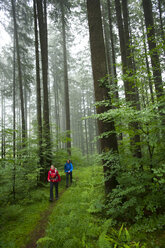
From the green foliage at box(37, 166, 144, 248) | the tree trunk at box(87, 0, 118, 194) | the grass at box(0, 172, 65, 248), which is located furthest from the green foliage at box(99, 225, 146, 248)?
the grass at box(0, 172, 65, 248)

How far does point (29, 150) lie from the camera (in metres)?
7.22

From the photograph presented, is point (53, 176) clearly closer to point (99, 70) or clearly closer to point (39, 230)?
point (39, 230)

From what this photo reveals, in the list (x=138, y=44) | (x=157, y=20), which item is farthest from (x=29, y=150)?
(x=157, y=20)

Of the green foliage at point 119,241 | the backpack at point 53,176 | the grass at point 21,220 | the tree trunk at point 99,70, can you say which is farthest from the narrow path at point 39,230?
the tree trunk at point 99,70

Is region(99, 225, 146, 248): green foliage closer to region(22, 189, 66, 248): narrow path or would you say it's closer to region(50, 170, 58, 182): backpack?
region(22, 189, 66, 248): narrow path

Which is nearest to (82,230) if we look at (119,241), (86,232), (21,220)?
(86,232)

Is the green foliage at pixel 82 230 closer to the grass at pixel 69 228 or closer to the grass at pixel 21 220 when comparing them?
the grass at pixel 69 228

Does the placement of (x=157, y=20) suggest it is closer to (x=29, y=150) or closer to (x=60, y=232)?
→ (x=29, y=150)

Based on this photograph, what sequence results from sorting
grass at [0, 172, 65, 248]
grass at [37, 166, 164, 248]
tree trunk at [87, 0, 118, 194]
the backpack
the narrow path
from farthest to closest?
the backpack → tree trunk at [87, 0, 118, 194] → grass at [0, 172, 65, 248] → the narrow path → grass at [37, 166, 164, 248]

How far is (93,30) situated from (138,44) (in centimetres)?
207

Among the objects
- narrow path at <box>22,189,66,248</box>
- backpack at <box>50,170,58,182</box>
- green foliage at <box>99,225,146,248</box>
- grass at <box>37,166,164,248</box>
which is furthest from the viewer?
backpack at <box>50,170,58,182</box>

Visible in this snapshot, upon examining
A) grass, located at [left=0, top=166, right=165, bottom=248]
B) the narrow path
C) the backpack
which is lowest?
the narrow path

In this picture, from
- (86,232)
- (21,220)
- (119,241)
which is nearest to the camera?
(119,241)

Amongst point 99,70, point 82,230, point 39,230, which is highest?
point 99,70
